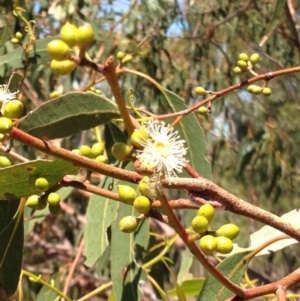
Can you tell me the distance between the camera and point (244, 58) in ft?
3.70

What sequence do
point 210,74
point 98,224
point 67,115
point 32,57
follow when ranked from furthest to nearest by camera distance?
point 210,74 → point 32,57 → point 98,224 → point 67,115

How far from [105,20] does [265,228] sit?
2.44 meters

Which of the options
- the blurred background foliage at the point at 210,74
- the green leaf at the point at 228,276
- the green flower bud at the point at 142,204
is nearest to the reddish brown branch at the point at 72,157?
the green flower bud at the point at 142,204

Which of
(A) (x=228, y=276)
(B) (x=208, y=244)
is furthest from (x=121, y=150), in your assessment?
(A) (x=228, y=276)

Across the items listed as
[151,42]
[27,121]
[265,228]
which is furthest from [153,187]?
[151,42]

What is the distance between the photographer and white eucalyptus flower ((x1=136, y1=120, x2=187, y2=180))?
1.93ft

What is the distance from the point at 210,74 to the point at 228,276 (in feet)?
9.65

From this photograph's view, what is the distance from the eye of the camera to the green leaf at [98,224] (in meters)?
1.14

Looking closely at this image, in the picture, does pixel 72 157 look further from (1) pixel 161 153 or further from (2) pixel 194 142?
(2) pixel 194 142

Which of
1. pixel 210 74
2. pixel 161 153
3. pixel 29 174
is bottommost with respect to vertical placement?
pixel 210 74

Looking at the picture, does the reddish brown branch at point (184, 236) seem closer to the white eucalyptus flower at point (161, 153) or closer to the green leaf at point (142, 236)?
the white eucalyptus flower at point (161, 153)

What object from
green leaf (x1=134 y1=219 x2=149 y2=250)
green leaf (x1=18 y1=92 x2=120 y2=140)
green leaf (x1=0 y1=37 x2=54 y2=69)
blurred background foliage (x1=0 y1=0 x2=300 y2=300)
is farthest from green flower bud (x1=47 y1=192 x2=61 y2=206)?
blurred background foliage (x1=0 y1=0 x2=300 y2=300)

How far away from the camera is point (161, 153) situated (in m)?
0.62

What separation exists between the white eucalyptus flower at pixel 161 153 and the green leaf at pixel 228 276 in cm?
28
